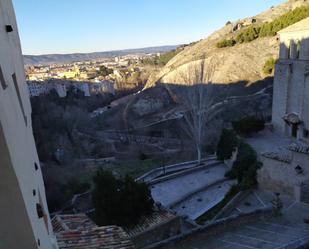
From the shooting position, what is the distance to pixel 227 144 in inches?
672

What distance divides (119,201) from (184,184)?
615cm

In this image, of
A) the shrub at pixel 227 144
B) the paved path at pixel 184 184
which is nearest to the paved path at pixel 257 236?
the paved path at pixel 184 184

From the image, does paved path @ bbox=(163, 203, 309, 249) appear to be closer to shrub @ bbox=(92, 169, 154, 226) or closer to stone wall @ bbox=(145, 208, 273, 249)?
stone wall @ bbox=(145, 208, 273, 249)

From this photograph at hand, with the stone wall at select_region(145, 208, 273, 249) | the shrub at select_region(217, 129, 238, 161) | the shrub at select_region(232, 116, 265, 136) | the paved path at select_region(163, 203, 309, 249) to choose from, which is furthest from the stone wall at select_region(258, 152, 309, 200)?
the shrub at select_region(232, 116, 265, 136)

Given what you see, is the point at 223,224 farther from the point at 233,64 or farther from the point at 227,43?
the point at 227,43

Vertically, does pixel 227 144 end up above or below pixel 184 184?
above

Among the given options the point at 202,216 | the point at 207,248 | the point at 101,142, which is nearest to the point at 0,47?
the point at 207,248

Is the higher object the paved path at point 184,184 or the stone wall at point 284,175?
the stone wall at point 284,175

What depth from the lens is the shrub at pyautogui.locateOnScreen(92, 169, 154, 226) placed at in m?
11.0

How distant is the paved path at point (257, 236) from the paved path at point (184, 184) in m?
5.42

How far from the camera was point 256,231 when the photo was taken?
9086 millimetres

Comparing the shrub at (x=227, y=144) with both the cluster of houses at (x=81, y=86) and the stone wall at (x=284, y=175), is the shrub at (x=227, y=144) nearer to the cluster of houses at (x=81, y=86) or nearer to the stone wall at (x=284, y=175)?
the stone wall at (x=284, y=175)

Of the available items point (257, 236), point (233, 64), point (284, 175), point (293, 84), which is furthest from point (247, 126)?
point (233, 64)

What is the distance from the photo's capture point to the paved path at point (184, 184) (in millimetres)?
15156
